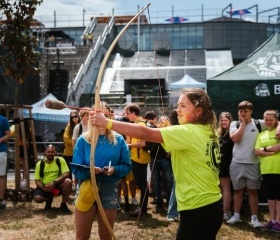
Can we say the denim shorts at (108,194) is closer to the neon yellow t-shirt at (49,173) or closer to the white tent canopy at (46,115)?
the neon yellow t-shirt at (49,173)

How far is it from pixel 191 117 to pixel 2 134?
5.10m

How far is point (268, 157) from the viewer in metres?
5.92

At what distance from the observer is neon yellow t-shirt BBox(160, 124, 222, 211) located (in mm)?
2773

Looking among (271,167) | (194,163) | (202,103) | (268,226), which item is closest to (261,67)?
(271,167)

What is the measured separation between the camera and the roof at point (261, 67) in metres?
7.93

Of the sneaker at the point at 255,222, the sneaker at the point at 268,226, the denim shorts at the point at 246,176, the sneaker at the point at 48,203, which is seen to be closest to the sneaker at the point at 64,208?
the sneaker at the point at 48,203

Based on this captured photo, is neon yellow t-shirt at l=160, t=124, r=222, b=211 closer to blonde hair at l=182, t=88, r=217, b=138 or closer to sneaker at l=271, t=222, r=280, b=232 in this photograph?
blonde hair at l=182, t=88, r=217, b=138

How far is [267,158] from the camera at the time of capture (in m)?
Answer: 5.93

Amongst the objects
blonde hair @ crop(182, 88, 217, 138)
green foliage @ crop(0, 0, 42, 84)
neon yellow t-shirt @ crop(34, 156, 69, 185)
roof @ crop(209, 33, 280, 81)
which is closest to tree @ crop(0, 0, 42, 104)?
green foliage @ crop(0, 0, 42, 84)

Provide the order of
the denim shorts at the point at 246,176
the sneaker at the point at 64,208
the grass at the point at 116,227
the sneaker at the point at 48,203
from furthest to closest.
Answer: the sneaker at the point at 48,203
the sneaker at the point at 64,208
the denim shorts at the point at 246,176
the grass at the point at 116,227

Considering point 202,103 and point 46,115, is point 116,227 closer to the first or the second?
point 202,103

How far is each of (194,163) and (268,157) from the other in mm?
3386

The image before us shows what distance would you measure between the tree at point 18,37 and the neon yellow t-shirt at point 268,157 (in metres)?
4.50

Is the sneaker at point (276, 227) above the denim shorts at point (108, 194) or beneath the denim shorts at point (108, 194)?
beneath
